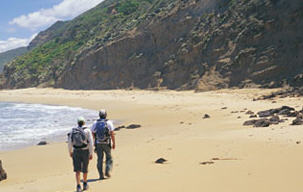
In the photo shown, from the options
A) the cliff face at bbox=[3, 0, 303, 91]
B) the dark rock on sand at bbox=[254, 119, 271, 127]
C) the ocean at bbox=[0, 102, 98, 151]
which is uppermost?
the cliff face at bbox=[3, 0, 303, 91]

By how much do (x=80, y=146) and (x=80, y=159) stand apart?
0.26m

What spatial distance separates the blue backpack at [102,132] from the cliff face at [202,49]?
18281 mm

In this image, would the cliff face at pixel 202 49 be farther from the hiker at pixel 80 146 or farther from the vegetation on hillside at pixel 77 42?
the hiker at pixel 80 146

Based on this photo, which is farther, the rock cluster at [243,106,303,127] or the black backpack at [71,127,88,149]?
the rock cluster at [243,106,303,127]

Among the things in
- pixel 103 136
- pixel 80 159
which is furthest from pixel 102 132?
pixel 80 159

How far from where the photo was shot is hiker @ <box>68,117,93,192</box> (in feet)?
21.6

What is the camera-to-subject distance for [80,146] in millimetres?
6629

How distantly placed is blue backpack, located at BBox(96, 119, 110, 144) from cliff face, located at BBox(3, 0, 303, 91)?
1828 cm

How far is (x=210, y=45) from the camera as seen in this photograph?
3359 cm

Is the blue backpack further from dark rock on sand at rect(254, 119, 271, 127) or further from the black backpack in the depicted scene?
dark rock on sand at rect(254, 119, 271, 127)

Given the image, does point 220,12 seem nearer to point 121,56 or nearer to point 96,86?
point 121,56

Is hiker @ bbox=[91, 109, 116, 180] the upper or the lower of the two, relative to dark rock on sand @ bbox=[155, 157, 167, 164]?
upper

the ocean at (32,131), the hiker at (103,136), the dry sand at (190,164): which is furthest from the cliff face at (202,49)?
the hiker at (103,136)

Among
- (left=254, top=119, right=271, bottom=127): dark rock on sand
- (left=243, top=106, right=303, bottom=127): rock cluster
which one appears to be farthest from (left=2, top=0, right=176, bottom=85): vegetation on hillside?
(left=254, top=119, right=271, bottom=127): dark rock on sand
